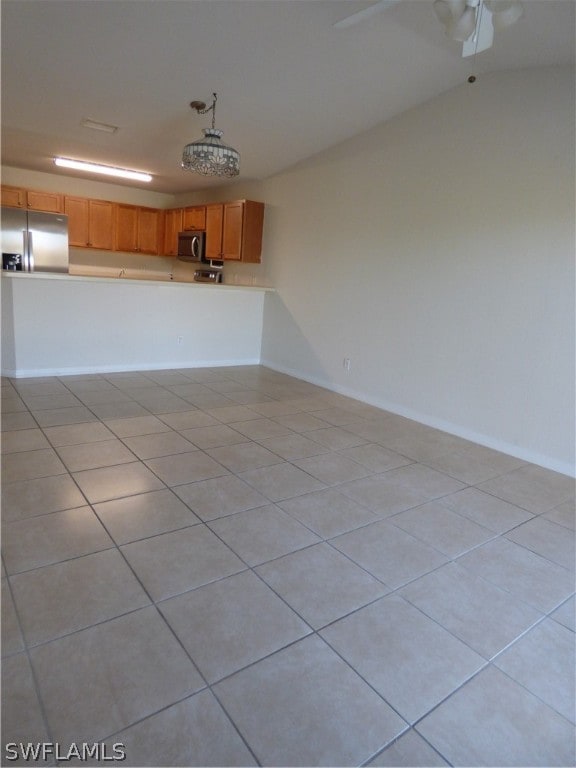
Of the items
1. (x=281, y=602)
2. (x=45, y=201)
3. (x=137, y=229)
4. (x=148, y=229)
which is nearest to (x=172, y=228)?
(x=148, y=229)

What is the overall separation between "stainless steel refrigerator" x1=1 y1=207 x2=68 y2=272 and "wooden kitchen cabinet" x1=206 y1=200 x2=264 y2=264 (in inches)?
82.3

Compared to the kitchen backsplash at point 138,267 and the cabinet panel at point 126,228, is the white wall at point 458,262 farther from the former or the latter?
the cabinet panel at point 126,228

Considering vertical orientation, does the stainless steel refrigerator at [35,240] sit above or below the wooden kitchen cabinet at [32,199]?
below

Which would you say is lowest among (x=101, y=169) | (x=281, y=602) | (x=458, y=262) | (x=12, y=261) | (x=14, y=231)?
(x=281, y=602)

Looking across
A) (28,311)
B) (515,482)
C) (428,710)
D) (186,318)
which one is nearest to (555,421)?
(515,482)

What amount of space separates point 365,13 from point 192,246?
4.49 metres

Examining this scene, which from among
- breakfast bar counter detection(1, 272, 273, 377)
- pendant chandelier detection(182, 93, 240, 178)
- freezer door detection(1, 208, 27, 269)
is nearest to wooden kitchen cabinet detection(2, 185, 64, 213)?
freezer door detection(1, 208, 27, 269)

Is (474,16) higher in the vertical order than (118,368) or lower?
higher

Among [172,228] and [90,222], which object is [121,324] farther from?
[172,228]

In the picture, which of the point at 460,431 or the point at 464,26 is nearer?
the point at 464,26

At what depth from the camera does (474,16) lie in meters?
2.35

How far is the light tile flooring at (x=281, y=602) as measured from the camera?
4.34 feet

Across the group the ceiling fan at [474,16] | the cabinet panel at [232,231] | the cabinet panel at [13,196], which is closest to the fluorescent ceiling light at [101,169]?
the cabinet panel at [13,196]

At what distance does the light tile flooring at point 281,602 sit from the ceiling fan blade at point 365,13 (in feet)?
8.99
